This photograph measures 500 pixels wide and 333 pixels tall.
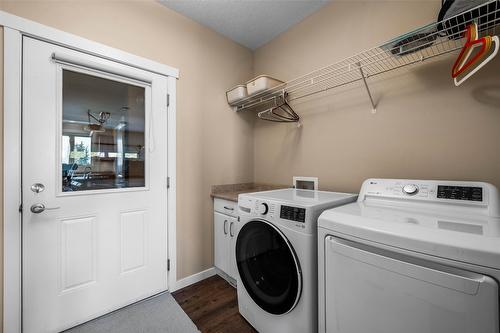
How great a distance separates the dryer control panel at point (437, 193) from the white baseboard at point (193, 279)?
5.38 ft

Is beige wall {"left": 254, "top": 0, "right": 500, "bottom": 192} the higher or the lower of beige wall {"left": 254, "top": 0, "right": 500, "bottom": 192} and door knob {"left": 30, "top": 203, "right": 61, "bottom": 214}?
the higher

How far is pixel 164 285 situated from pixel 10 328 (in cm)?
92

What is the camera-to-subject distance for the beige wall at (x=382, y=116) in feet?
3.80

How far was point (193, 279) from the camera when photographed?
2018mm

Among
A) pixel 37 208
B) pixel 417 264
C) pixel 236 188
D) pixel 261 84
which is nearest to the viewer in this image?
pixel 417 264

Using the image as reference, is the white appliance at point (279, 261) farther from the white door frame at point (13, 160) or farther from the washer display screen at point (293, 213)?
the white door frame at point (13, 160)

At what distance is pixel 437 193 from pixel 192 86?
2.07 metres

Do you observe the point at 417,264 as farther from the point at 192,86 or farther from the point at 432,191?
the point at 192,86

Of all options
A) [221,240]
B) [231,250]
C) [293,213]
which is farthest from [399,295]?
[221,240]

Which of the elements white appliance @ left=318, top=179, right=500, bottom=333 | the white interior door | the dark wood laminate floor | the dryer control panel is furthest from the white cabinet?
the dryer control panel

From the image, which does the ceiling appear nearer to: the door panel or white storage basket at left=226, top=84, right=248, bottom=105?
white storage basket at left=226, top=84, right=248, bottom=105

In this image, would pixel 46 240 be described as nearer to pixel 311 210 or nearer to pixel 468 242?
pixel 311 210

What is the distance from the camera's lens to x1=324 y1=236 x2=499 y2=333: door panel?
2.02 feet

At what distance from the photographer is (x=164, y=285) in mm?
1859
